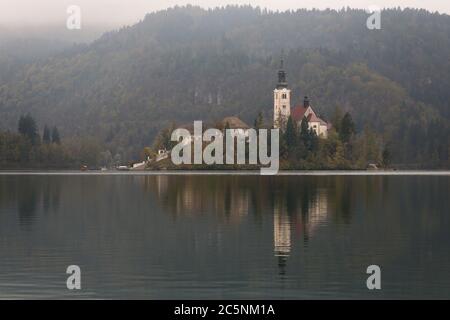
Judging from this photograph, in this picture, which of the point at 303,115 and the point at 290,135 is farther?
the point at 303,115

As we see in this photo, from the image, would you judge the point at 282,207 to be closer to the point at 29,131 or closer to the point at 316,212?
the point at 316,212

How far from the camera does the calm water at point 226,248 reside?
31.8 meters

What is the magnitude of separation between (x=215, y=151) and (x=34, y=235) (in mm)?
126893

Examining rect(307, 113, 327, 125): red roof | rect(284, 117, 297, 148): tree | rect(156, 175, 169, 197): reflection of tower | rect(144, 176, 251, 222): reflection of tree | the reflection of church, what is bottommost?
rect(156, 175, 169, 197): reflection of tower

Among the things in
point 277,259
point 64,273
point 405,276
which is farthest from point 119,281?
point 405,276

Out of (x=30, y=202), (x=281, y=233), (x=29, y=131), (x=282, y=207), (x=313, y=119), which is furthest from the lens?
(x=29, y=131)

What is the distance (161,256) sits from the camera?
39250 mm

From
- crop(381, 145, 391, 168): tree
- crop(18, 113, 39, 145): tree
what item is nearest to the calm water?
crop(381, 145, 391, 168): tree

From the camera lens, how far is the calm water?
31828mm

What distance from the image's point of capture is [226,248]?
1650 inches

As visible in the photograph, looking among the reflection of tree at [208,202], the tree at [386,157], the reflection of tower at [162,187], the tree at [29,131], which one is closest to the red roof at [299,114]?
the tree at [386,157]

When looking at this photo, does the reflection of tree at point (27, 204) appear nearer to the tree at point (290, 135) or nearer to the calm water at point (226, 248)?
the calm water at point (226, 248)

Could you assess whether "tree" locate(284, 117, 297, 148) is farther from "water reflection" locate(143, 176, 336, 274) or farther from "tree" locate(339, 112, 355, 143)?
"water reflection" locate(143, 176, 336, 274)

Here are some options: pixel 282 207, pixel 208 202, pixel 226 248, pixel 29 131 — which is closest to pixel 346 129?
pixel 29 131
